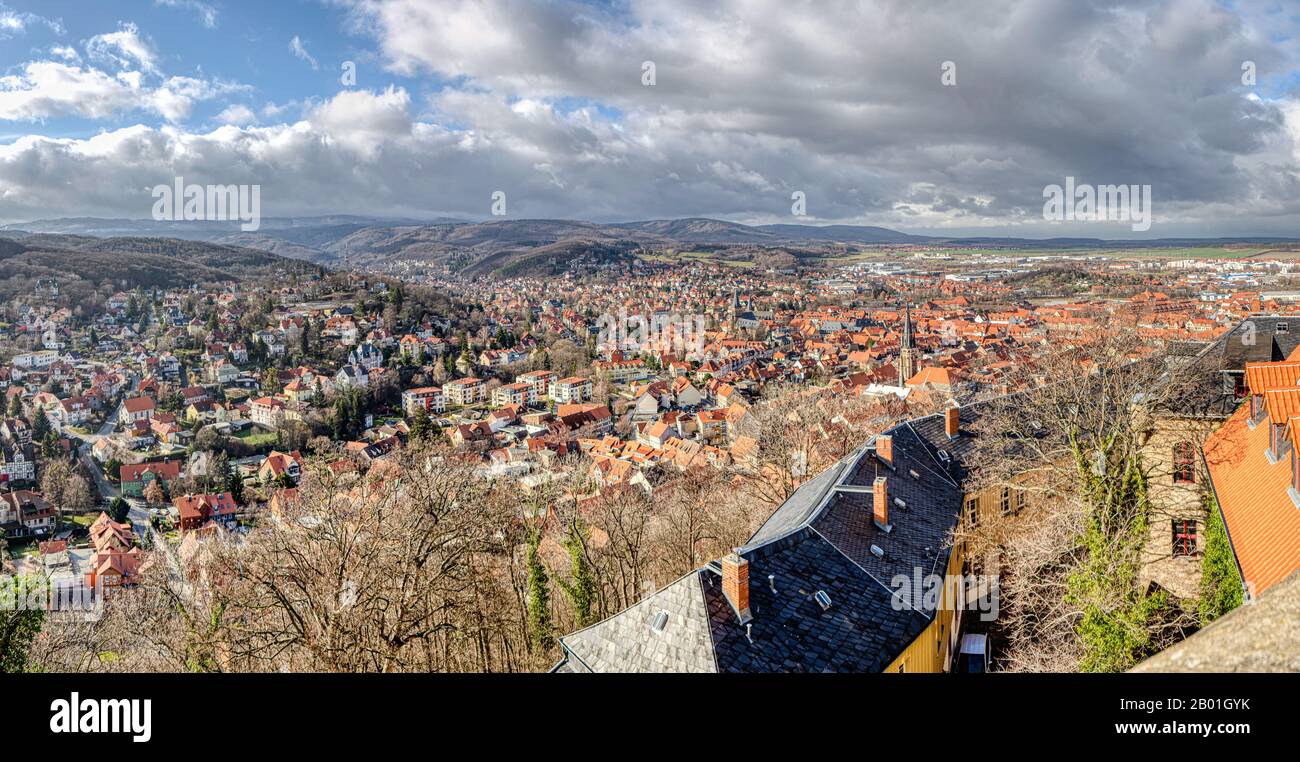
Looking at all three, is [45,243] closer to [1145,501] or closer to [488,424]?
[488,424]

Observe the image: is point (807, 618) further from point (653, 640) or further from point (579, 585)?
point (579, 585)

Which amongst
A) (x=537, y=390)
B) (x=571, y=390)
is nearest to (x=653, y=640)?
(x=571, y=390)

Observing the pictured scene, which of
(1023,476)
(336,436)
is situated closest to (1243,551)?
(1023,476)

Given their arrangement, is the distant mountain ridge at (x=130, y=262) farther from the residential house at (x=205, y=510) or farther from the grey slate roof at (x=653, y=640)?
the grey slate roof at (x=653, y=640)

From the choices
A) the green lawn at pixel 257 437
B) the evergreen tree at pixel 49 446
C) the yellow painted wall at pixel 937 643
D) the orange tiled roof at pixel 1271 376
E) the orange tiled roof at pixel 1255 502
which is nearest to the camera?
the orange tiled roof at pixel 1255 502

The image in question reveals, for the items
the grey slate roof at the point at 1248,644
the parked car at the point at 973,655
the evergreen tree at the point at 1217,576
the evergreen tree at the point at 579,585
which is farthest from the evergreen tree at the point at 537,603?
the grey slate roof at the point at 1248,644

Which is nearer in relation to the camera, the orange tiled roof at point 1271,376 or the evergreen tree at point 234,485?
the orange tiled roof at point 1271,376

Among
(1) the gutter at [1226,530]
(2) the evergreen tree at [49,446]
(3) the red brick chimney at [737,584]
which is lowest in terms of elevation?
(2) the evergreen tree at [49,446]
